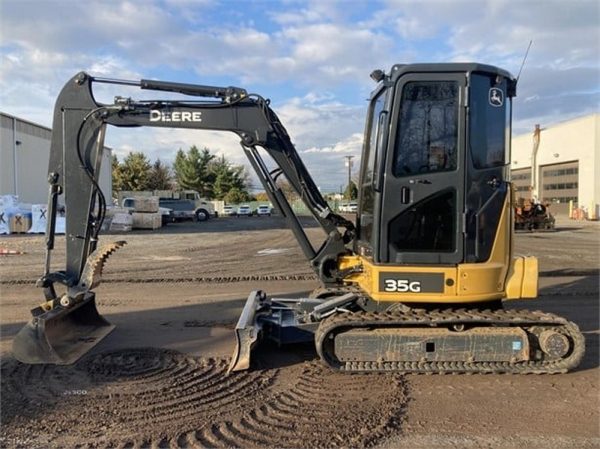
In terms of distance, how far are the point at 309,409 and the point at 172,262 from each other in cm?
1078

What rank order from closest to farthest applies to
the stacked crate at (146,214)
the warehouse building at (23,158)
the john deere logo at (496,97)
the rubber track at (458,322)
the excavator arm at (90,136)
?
the rubber track at (458,322)
the john deere logo at (496,97)
the excavator arm at (90,136)
the stacked crate at (146,214)
the warehouse building at (23,158)

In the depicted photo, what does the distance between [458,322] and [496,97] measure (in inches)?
95.3

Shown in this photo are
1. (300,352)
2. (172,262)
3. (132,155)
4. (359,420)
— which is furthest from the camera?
(132,155)

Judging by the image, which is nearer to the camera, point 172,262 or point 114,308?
point 114,308

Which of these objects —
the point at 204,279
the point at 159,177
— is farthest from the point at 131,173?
the point at 204,279

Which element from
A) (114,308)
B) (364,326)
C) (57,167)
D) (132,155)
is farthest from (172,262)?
(132,155)

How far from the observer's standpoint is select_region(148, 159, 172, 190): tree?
67975mm

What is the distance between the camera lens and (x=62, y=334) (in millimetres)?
6254

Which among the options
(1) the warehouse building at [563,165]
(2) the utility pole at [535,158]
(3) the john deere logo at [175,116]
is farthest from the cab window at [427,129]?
(2) the utility pole at [535,158]

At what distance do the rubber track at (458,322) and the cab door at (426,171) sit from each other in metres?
0.60

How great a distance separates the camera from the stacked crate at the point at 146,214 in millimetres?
28625

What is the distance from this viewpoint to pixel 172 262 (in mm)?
14672

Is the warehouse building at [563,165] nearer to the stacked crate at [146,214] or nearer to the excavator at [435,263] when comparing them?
the stacked crate at [146,214]

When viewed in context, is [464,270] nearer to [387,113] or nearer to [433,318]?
[433,318]
